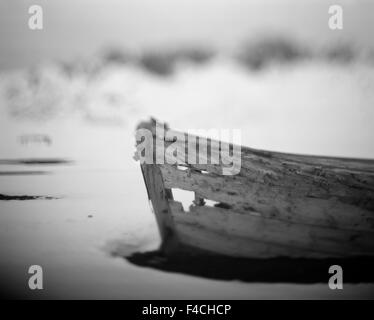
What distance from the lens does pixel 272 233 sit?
211 cm

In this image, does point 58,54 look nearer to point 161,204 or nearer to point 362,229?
point 161,204

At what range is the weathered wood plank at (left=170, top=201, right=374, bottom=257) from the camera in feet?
6.85

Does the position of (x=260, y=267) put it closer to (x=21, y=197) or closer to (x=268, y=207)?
(x=268, y=207)

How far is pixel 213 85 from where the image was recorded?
8.90 feet

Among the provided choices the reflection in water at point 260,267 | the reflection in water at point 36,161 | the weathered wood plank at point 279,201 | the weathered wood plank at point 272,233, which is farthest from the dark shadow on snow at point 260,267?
the reflection in water at point 36,161

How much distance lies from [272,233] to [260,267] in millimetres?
380

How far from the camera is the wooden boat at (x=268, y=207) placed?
78.0 inches

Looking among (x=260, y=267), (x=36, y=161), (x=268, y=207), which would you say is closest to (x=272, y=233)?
(x=268, y=207)

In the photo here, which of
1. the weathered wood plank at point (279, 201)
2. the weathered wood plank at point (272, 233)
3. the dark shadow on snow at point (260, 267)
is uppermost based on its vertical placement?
the weathered wood plank at point (279, 201)

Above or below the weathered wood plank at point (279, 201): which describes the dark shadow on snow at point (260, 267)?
below

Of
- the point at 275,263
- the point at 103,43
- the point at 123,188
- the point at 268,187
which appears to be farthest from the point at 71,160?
the point at 275,263

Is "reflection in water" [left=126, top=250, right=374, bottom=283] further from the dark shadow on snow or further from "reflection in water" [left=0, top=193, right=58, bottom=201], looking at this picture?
"reflection in water" [left=0, top=193, right=58, bottom=201]

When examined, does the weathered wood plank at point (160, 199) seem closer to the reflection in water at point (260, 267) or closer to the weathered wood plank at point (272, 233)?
the weathered wood plank at point (272, 233)

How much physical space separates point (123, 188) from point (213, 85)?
1303mm
